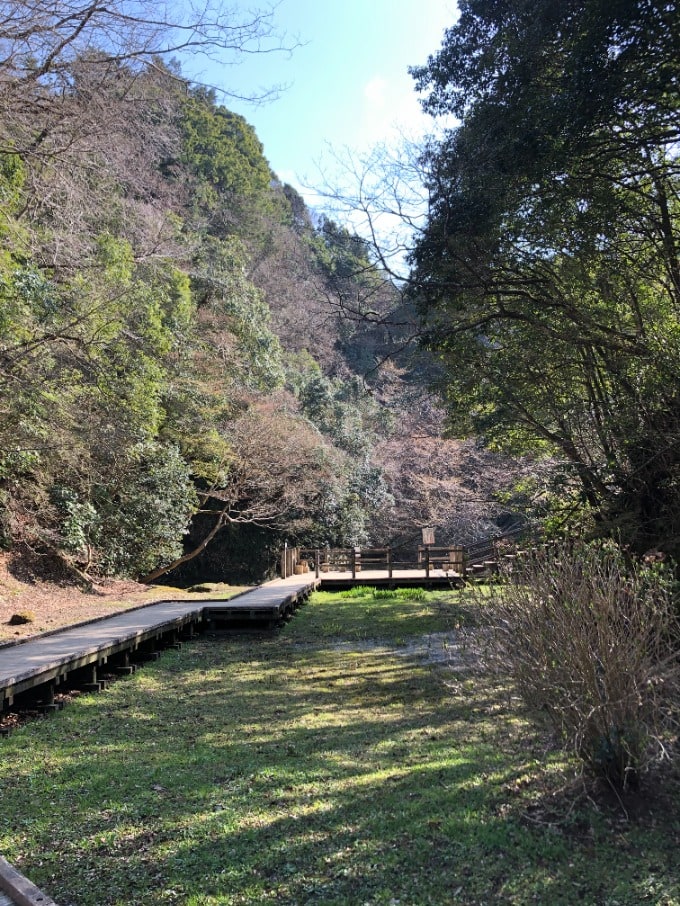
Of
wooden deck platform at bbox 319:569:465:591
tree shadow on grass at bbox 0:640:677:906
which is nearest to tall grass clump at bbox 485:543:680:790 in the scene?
tree shadow on grass at bbox 0:640:677:906

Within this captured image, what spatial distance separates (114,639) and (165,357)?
32.5 feet

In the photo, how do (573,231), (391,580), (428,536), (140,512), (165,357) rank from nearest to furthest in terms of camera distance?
(573,231)
(140,512)
(165,357)
(391,580)
(428,536)

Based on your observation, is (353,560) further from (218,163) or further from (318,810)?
(218,163)

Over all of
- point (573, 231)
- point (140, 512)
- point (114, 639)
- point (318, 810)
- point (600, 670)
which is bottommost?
point (318, 810)

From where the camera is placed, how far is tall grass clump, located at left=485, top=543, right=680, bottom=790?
3.48 metres

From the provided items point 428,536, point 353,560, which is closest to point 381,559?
point 353,560

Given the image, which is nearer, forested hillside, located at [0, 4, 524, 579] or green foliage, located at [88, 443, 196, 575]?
forested hillside, located at [0, 4, 524, 579]

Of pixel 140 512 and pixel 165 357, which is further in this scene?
pixel 165 357

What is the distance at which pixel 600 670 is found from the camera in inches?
142

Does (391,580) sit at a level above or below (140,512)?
below

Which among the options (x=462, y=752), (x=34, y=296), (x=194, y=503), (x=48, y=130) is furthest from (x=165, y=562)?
(x=462, y=752)

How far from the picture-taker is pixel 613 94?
588 cm

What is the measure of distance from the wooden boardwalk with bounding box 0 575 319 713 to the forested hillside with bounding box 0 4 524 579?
10.7 ft

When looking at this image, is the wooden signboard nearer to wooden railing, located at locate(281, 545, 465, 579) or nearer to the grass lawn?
wooden railing, located at locate(281, 545, 465, 579)
